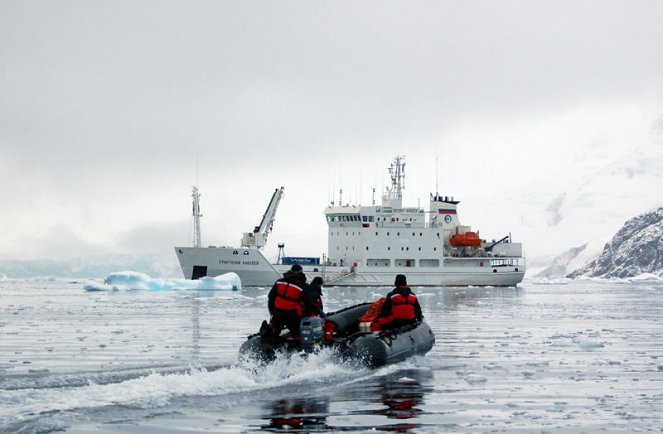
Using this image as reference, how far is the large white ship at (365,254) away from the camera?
68.3m

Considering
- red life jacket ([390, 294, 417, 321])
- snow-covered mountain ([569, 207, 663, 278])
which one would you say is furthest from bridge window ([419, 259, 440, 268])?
snow-covered mountain ([569, 207, 663, 278])

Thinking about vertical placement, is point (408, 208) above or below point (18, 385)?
above

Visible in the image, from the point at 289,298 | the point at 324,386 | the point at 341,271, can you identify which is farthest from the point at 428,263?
the point at 324,386

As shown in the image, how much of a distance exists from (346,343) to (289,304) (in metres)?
1.41

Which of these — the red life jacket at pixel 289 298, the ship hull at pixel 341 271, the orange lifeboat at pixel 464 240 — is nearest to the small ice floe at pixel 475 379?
the red life jacket at pixel 289 298

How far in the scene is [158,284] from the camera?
61188 millimetres

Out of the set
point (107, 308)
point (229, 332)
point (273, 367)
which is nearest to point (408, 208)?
point (107, 308)

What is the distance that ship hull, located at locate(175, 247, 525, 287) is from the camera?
68.1m

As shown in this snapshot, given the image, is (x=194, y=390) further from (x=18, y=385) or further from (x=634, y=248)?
(x=634, y=248)

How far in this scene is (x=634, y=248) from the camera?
615ft

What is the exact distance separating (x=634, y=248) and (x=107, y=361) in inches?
7240

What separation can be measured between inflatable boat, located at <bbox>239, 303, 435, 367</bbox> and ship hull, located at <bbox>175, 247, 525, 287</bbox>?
2006 inches

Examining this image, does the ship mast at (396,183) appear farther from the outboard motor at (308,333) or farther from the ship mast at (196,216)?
the outboard motor at (308,333)

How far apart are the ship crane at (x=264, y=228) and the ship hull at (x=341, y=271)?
129 cm
